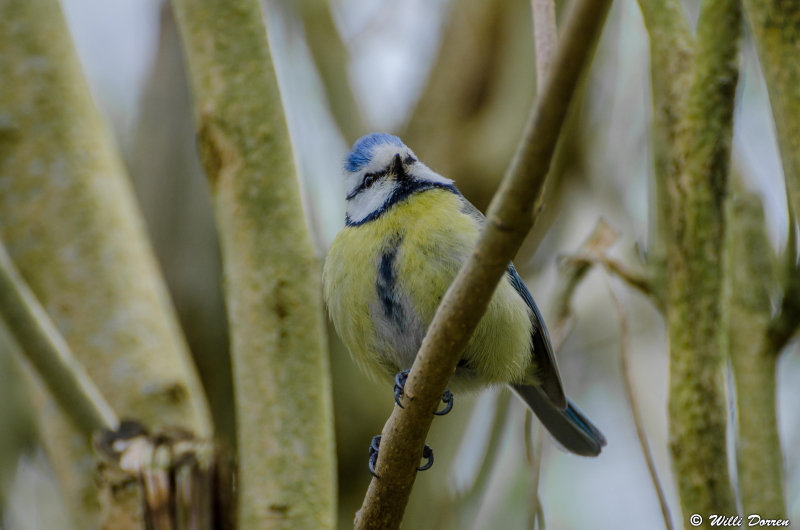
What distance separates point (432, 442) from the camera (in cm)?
464

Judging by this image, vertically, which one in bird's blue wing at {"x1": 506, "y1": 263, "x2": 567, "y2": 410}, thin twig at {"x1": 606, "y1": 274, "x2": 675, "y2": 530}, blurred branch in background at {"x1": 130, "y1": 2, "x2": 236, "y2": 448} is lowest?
thin twig at {"x1": 606, "y1": 274, "x2": 675, "y2": 530}

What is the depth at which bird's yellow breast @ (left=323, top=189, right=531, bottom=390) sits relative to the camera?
2.57 meters

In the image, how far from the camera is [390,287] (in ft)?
8.59

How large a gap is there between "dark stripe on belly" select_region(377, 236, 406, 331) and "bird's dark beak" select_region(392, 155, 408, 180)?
573mm

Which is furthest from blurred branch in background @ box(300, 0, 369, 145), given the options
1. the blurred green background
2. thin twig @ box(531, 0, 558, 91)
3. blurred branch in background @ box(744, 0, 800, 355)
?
blurred branch in background @ box(744, 0, 800, 355)

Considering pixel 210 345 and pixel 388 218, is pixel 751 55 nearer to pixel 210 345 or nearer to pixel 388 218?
pixel 388 218

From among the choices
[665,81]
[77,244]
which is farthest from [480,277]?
[77,244]

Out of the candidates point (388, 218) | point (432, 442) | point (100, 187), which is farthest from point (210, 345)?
point (388, 218)

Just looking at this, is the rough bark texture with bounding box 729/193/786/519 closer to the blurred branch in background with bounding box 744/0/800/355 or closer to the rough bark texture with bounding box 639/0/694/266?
the rough bark texture with bounding box 639/0/694/266

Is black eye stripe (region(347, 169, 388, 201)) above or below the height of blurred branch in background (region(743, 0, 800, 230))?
above

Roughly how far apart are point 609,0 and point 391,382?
7.19 feet

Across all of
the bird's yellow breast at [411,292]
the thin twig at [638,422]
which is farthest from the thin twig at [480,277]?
the thin twig at [638,422]

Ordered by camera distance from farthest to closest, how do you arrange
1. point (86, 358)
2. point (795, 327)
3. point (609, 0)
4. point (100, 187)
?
point (100, 187) → point (86, 358) → point (795, 327) → point (609, 0)

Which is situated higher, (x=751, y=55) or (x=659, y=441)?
(x=751, y=55)
